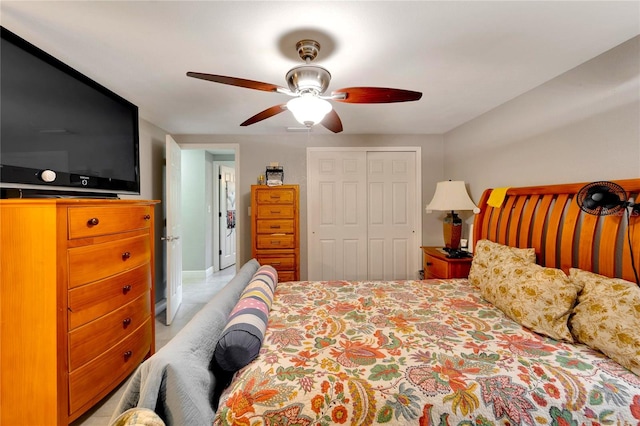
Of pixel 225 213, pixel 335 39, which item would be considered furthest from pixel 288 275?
pixel 225 213

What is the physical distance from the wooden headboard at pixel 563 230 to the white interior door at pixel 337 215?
162 centimetres

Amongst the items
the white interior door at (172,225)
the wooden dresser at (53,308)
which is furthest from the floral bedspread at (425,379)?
the white interior door at (172,225)

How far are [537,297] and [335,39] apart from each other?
5.96 feet

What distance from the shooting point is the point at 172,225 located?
3.02m

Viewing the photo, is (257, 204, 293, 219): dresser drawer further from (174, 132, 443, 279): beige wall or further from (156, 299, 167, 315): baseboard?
(156, 299, 167, 315): baseboard

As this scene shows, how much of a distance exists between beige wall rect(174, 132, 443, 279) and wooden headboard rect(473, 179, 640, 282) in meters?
1.29

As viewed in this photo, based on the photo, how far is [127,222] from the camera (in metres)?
1.90

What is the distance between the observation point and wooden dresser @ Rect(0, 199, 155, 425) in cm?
138

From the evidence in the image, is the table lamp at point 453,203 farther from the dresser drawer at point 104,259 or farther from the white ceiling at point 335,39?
the dresser drawer at point 104,259

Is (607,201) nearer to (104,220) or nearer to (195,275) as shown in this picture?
(104,220)

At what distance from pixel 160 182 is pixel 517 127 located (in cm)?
394

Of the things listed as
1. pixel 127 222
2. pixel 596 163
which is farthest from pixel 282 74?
pixel 596 163

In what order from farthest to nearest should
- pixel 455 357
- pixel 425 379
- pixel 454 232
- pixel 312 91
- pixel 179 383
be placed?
pixel 454 232, pixel 312 91, pixel 455 357, pixel 425 379, pixel 179 383

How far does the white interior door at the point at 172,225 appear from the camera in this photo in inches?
116
